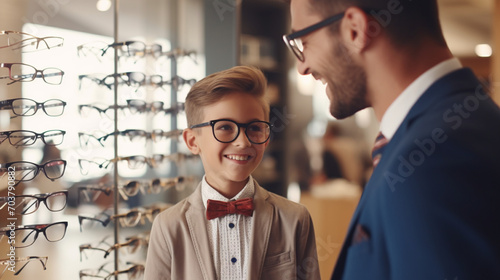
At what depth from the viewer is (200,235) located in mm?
1374

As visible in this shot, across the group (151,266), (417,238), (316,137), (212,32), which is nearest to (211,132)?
(151,266)

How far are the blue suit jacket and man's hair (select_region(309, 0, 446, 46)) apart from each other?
5.2 inches

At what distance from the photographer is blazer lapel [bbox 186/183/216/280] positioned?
4.42ft

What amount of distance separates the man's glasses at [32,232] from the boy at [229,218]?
29 centimetres

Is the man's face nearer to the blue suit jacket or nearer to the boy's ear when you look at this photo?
the blue suit jacket

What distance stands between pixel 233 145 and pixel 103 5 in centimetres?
71

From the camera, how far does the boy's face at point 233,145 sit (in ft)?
4.48

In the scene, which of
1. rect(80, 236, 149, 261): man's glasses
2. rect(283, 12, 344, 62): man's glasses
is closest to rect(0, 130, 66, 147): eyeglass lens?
rect(80, 236, 149, 261): man's glasses

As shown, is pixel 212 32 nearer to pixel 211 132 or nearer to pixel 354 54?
pixel 211 132

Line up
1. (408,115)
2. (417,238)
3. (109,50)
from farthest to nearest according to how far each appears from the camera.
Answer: (109,50), (408,115), (417,238)

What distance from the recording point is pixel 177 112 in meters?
1.92

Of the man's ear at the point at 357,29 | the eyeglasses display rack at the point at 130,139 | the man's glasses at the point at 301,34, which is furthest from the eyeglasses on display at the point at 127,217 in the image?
the man's ear at the point at 357,29

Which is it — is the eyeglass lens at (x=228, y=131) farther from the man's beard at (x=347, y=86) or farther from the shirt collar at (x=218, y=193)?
the man's beard at (x=347, y=86)

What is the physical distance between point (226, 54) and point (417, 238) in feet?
4.13
